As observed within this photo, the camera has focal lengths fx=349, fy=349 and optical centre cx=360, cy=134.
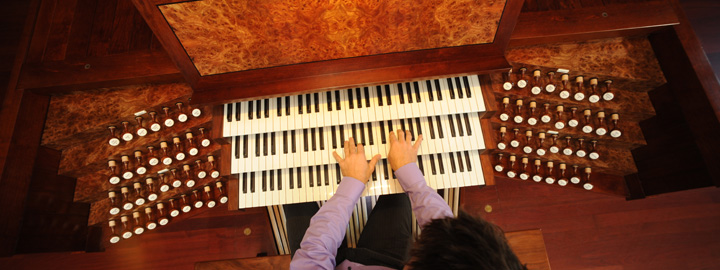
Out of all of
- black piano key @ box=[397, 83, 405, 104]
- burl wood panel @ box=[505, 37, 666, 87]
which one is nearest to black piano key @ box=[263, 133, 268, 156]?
black piano key @ box=[397, 83, 405, 104]

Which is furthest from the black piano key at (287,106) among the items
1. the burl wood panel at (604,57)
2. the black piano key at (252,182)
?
the burl wood panel at (604,57)

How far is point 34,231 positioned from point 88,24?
4.10ft

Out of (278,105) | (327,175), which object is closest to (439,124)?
(327,175)

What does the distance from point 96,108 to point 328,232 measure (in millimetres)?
1592

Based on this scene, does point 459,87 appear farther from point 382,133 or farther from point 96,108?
point 96,108

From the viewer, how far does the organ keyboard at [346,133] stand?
198cm

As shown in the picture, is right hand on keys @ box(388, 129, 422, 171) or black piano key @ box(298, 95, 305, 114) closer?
right hand on keys @ box(388, 129, 422, 171)

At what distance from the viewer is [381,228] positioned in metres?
2.09

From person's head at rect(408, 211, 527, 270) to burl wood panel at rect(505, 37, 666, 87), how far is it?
1.29 m

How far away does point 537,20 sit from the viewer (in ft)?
6.45

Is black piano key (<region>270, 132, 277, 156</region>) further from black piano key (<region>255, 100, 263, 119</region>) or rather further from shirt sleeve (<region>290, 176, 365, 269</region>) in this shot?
shirt sleeve (<region>290, 176, 365, 269</region>)

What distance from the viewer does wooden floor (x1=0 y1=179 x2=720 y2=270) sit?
8.52 ft

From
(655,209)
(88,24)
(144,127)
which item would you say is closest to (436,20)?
(144,127)

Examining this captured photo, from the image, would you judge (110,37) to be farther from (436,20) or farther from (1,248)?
(436,20)
